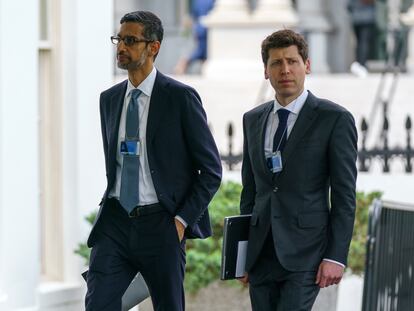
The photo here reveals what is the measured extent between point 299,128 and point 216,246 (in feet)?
11.4

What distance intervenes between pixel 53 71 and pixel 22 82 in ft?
1.75

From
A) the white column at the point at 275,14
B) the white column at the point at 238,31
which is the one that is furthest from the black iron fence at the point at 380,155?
the white column at the point at 275,14

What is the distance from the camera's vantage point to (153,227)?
7.32 meters

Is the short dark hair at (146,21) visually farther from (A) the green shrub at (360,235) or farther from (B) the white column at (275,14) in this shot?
(B) the white column at (275,14)

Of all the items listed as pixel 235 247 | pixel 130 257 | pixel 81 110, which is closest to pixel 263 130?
pixel 235 247

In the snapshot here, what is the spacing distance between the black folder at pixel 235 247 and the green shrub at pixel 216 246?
2.88 meters

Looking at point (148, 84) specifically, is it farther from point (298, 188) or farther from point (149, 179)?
point (298, 188)

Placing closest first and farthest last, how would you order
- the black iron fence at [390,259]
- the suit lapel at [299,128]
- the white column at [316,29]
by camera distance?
the suit lapel at [299,128]
the black iron fence at [390,259]
the white column at [316,29]

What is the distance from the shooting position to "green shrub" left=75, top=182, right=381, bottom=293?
10.2 m

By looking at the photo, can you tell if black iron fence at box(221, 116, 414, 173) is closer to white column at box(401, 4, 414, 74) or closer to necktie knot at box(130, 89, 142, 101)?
necktie knot at box(130, 89, 142, 101)

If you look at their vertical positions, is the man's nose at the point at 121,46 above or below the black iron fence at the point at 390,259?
above

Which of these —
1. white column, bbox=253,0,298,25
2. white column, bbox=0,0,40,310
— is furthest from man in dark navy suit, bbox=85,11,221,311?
white column, bbox=253,0,298,25

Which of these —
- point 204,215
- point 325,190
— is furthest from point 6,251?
point 325,190

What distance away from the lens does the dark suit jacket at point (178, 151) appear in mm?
7344
